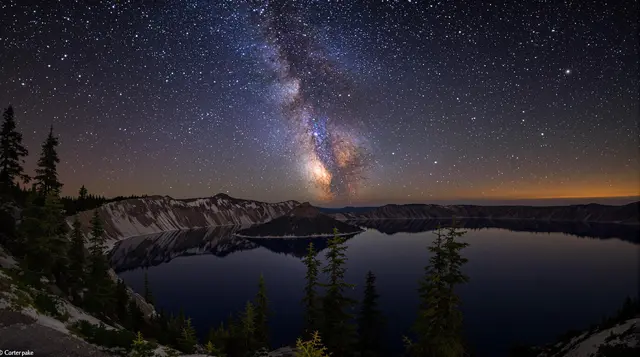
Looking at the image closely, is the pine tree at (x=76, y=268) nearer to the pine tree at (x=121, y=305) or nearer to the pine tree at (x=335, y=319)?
the pine tree at (x=121, y=305)

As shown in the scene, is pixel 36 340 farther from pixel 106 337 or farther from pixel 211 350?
pixel 211 350

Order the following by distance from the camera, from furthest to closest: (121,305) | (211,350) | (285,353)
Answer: (121,305) → (285,353) → (211,350)

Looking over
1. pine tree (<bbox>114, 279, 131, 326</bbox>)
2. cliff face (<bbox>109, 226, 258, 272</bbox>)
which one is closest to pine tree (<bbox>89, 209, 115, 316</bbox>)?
pine tree (<bbox>114, 279, 131, 326</bbox>)

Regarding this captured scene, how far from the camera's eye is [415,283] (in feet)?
319

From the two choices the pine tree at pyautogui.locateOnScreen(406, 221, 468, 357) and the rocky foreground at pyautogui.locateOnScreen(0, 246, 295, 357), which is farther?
the pine tree at pyautogui.locateOnScreen(406, 221, 468, 357)

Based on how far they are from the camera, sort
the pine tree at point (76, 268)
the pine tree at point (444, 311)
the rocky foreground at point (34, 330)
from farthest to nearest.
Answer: the pine tree at point (76, 268), the pine tree at point (444, 311), the rocky foreground at point (34, 330)

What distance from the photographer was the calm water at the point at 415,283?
63088mm

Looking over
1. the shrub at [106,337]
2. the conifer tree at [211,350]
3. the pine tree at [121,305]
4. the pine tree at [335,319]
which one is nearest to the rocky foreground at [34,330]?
the shrub at [106,337]

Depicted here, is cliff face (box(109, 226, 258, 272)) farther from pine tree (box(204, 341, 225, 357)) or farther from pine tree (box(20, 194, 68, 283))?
pine tree (box(204, 341, 225, 357))

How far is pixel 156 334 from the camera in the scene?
129 feet

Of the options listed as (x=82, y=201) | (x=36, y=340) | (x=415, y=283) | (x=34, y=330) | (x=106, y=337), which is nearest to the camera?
(x=36, y=340)

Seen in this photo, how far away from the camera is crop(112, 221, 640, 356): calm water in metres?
63.1

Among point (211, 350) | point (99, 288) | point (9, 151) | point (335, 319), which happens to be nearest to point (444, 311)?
point (335, 319)

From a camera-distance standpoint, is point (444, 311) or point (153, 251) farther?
point (153, 251)
